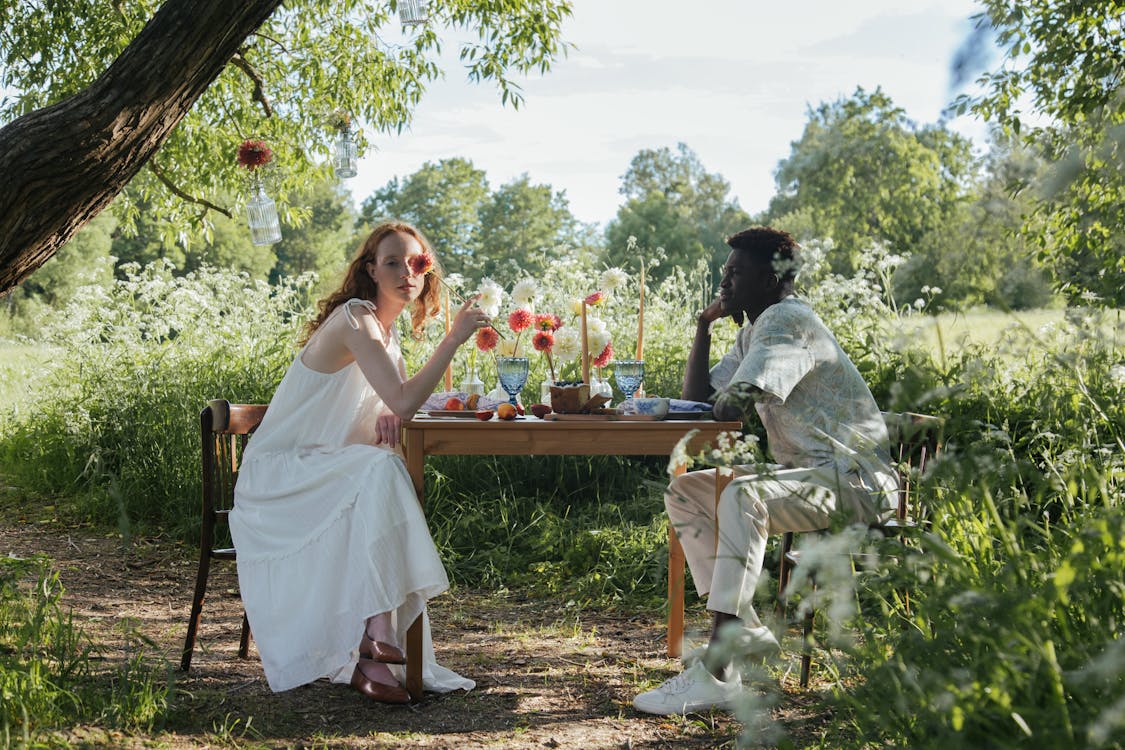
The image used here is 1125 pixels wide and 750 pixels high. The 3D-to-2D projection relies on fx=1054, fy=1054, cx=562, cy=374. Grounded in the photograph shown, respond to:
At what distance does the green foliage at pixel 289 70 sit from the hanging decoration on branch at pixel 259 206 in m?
0.40

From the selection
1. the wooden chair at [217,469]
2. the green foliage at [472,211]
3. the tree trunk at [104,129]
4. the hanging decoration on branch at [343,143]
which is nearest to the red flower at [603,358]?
the wooden chair at [217,469]

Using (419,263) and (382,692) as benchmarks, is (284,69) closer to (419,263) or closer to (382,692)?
(419,263)

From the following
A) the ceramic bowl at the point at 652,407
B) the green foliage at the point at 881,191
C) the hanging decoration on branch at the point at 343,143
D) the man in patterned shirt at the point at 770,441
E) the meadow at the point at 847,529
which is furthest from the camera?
the green foliage at the point at 881,191

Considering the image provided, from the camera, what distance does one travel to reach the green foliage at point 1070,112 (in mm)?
1626

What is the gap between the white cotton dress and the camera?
120 inches

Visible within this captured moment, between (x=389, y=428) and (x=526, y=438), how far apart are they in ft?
1.58

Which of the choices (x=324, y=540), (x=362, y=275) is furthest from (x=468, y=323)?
(x=324, y=540)

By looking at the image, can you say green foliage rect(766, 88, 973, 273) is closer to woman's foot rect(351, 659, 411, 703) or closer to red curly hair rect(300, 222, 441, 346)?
red curly hair rect(300, 222, 441, 346)

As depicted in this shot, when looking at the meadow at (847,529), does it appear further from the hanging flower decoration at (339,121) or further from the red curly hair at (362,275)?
the hanging flower decoration at (339,121)

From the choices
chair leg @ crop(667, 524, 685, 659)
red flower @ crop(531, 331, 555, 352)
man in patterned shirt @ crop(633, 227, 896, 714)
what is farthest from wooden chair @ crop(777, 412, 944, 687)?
red flower @ crop(531, 331, 555, 352)

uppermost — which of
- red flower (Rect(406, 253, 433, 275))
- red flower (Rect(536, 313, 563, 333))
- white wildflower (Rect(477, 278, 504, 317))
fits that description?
red flower (Rect(406, 253, 433, 275))

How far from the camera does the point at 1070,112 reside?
541 centimetres

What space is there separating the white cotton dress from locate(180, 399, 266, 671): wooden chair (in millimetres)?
102

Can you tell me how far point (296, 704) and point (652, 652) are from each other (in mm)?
1273
